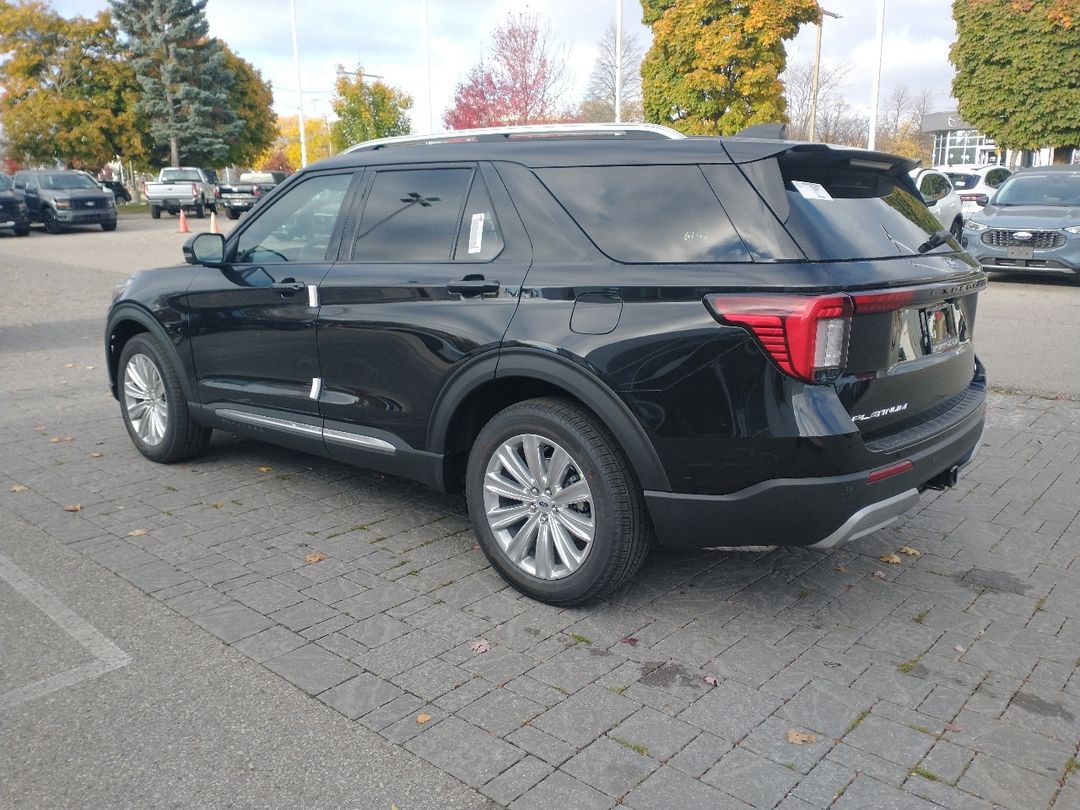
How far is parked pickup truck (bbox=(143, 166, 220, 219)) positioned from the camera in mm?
A: 36188

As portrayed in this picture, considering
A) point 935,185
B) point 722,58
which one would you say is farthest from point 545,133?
point 722,58

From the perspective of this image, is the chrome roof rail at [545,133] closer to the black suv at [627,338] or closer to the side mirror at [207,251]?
the black suv at [627,338]

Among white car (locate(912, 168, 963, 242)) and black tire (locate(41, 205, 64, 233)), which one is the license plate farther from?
black tire (locate(41, 205, 64, 233))

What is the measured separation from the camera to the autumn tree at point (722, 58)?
26969mm

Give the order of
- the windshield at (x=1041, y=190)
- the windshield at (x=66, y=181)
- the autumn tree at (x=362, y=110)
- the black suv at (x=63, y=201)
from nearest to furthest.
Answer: the windshield at (x=1041, y=190)
the black suv at (x=63, y=201)
the windshield at (x=66, y=181)
the autumn tree at (x=362, y=110)

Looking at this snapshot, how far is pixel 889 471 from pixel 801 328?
2.16 feet

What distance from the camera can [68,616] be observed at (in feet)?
12.5

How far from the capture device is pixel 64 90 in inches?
1876

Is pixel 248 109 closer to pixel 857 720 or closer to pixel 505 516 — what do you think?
pixel 505 516

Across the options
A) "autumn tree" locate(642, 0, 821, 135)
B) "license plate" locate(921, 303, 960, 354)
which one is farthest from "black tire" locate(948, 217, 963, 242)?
"license plate" locate(921, 303, 960, 354)

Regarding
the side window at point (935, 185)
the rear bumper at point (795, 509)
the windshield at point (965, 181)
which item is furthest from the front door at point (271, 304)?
the windshield at point (965, 181)

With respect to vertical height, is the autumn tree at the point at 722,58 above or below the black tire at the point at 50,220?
above

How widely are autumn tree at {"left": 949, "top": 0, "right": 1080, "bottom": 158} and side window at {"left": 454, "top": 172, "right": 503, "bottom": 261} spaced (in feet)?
87.6

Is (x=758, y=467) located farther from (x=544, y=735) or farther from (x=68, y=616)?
(x=68, y=616)
